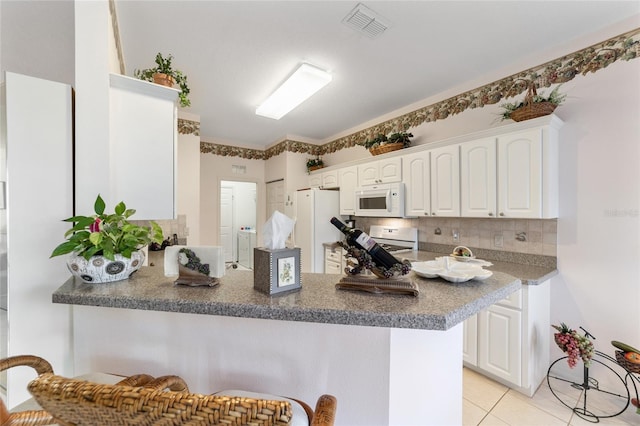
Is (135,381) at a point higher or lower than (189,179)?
lower

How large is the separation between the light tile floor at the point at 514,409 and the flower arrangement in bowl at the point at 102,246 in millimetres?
2185

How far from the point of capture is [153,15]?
1835 millimetres

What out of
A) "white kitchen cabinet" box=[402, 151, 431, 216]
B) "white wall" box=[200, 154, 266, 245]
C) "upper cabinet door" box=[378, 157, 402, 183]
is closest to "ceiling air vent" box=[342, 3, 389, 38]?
"white kitchen cabinet" box=[402, 151, 431, 216]

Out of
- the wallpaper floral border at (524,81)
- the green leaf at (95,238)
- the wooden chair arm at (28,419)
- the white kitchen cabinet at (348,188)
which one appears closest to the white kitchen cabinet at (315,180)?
the white kitchen cabinet at (348,188)

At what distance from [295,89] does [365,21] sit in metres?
1.04

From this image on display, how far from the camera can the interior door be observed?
6.55 metres

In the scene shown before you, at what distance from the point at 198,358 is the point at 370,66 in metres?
2.57

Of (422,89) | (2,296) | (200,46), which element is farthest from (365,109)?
(2,296)

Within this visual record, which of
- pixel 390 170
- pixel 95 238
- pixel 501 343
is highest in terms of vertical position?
pixel 390 170

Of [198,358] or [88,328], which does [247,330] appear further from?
[88,328]

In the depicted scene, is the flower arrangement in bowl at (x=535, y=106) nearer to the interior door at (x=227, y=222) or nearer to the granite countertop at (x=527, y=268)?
the granite countertop at (x=527, y=268)

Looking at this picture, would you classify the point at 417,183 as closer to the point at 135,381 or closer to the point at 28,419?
the point at 135,381

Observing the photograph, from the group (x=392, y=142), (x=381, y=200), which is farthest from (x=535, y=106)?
(x=381, y=200)

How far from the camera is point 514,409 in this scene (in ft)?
6.10
